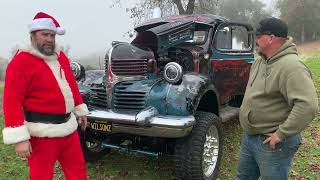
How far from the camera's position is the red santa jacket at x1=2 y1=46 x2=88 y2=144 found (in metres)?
3.41

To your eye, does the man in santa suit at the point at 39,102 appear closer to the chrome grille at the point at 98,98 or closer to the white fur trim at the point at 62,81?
the white fur trim at the point at 62,81

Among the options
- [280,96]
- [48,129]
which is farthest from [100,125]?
[280,96]

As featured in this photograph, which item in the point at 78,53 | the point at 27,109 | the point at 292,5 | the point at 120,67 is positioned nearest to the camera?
the point at 27,109

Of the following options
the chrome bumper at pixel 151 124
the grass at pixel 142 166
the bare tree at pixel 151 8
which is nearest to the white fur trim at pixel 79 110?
the chrome bumper at pixel 151 124

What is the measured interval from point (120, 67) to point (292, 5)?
3461cm

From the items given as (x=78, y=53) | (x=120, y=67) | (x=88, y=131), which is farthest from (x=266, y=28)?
(x=78, y=53)

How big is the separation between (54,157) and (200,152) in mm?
1708

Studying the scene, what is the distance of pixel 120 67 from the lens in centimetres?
531

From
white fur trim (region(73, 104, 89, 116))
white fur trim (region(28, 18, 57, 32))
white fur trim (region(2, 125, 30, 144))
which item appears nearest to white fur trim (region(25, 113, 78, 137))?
white fur trim (region(2, 125, 30, 144))

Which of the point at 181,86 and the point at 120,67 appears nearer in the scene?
the point at 181,86

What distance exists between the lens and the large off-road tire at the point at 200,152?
15.5 feet

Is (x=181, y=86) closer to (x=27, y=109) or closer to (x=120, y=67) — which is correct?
(x=120, y=67)

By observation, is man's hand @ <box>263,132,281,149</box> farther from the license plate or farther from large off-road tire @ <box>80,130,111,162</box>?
large off-road tire @ <box>80,130,111,162</box>

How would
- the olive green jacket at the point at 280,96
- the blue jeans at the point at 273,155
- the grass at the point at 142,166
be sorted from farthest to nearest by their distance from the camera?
the grass at the point at 142,166
the blue jeans at the point at 273,155
the olive green jacket at the point at 280,96
